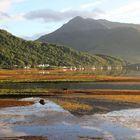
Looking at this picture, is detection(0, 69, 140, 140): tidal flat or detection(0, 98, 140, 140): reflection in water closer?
detection(0, 69, 140, 140): tidal flat

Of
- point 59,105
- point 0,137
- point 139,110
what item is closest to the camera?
point 0,137

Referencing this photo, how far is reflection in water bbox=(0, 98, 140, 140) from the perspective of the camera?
39344 mm

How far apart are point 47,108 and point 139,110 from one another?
46.6 feet

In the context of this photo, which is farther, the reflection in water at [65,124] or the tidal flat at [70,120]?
the reflection in water at [65,124]

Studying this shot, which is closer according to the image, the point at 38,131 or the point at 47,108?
the point at 38,131

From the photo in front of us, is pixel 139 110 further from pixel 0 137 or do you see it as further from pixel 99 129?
pixel 0 137

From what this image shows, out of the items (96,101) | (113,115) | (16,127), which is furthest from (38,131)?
(96,101)

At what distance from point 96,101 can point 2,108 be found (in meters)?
19.2

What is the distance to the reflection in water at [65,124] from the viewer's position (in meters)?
39.3

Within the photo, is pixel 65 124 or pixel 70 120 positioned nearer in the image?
pixel 65 124

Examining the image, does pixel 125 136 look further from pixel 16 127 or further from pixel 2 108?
pixel 2 108

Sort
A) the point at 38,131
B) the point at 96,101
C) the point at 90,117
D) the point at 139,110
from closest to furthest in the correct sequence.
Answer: the point at 38,131 → the point at 90,117 → the point at 139,110 → the point at 96,101

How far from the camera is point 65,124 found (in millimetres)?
45281

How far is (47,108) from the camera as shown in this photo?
60.3 meters
